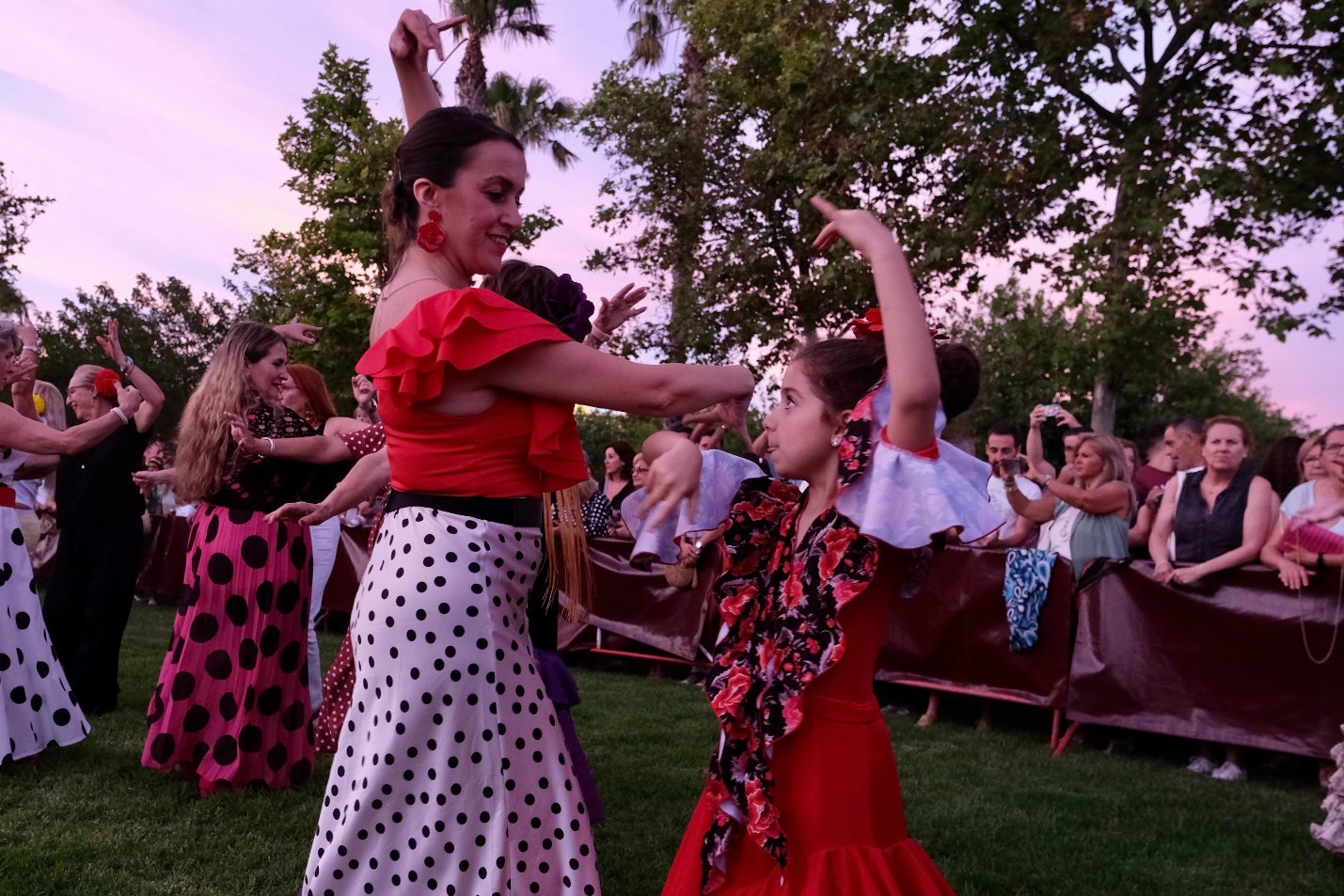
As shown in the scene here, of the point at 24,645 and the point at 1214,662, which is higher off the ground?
the point at 1214,662

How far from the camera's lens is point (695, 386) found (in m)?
2.15

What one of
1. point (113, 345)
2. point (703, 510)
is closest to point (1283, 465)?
point (703, 510)

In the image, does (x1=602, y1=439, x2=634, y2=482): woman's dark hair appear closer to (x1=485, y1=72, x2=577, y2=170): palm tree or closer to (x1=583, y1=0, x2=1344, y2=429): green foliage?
(x1=583, y1=0, x2=1344, y2=429): green foliage

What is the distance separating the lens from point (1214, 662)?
22.1ft

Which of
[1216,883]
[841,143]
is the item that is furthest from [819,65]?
[1216,883]

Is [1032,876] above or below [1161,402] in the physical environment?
below

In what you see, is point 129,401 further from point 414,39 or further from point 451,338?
point 451,338

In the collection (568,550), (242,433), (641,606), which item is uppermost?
(242,433)

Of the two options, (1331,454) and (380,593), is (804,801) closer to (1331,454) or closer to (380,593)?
(380,593)

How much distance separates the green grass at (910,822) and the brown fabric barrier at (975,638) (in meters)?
0.51

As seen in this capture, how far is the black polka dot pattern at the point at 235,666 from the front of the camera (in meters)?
5.25

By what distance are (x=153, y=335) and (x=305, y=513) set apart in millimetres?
35717

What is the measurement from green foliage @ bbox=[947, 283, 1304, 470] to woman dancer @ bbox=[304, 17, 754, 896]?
12.2 m

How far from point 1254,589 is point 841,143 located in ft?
36.2
